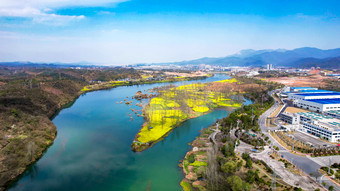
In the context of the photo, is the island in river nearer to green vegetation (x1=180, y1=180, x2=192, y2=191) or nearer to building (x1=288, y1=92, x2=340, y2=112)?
green vegetation (x1=180, y1=180, x2=192, y2=191)

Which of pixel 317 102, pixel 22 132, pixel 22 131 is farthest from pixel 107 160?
pixel 317 102

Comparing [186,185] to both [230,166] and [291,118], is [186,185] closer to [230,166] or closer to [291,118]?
[230,166]

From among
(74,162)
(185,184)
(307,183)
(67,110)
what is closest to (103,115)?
(67,110)

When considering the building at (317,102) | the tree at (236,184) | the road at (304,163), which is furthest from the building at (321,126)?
the tree at (236,184)

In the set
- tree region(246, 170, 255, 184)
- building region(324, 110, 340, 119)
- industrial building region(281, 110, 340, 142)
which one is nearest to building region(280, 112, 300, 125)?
industrial building region(281, 110, 340, 142)

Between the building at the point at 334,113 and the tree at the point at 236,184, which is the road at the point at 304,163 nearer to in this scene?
the tree at the point at 236,184

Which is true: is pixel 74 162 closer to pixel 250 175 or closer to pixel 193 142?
pixel 193 142
